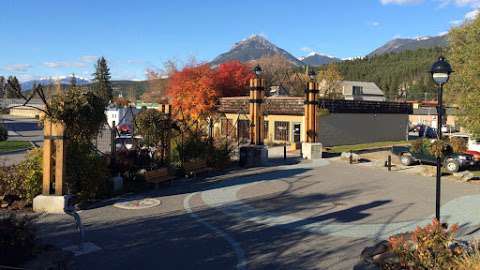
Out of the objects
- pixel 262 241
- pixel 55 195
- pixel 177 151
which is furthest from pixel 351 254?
pixel 177 151

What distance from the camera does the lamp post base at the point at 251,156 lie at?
74.5 ft

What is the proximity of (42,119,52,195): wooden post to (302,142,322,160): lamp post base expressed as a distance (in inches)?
638

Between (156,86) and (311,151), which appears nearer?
(311,151)

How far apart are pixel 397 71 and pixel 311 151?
126998 mm

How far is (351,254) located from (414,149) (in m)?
16.6

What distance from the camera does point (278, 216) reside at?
12.5 metres

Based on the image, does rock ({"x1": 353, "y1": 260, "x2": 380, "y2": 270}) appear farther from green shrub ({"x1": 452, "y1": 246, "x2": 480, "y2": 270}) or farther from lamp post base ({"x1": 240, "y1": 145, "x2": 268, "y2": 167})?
lamp post base ({"x1": 240, "y1": 145, "x2": 268, "y2": 167})

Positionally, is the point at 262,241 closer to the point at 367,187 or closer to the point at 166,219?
the point at 166,219

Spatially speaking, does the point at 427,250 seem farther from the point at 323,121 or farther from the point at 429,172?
the point at 323,121

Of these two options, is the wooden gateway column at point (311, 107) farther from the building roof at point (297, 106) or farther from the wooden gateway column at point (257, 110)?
the building roof at point (297, 106)

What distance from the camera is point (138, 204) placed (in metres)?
13.7

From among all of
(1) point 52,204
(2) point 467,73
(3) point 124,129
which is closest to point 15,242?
(1) point 52,204

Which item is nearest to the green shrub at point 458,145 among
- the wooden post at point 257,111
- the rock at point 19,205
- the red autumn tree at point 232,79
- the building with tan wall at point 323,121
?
the wooden post at point 257,111

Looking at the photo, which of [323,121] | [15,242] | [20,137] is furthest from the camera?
[20,137]
